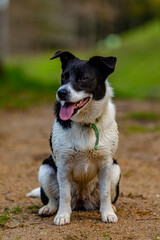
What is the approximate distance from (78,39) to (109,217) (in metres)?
31.3

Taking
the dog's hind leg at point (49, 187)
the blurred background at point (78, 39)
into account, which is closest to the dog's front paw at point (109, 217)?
the dog's hind leg at point (49, 187)

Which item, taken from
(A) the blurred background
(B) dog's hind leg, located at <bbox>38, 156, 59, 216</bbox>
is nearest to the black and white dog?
(B) dog's hind leg, located at <bbox>38, 156, 59, 216</bbox>

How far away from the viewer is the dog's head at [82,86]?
12.2 ft

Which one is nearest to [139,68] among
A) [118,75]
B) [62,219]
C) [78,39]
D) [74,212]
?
[118,75]

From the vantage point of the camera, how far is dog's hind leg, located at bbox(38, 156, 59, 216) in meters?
4.27

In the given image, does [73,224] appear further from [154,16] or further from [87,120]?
[154,16]

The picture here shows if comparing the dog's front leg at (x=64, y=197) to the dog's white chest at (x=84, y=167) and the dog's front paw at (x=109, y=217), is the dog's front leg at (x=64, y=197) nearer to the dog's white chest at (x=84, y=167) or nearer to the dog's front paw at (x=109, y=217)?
the dog's white chest at (x=84, y=167)

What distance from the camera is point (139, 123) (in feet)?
33.2

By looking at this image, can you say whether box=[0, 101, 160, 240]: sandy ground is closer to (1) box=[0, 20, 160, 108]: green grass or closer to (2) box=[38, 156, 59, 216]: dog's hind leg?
(2) box=[38, 156, 59, 216]: dog's hind leg

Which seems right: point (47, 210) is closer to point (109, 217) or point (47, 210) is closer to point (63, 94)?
point (109, 217)

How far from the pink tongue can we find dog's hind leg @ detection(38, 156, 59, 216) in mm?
813

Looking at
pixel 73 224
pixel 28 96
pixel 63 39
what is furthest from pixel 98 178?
pixel 63 39

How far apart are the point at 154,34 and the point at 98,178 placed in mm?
26153

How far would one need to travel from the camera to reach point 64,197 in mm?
3938
